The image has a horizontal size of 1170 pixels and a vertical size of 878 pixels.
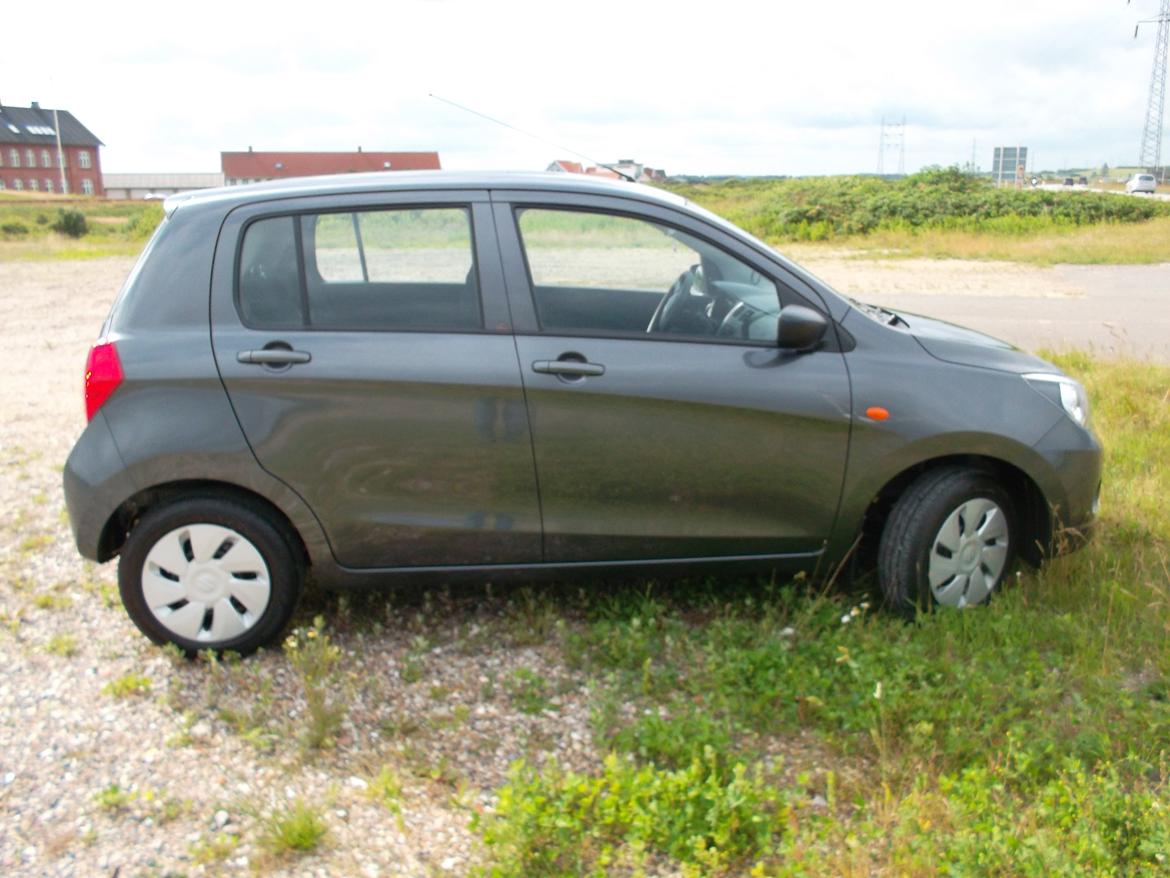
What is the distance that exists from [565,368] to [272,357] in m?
1.10

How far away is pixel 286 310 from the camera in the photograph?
4.35 m

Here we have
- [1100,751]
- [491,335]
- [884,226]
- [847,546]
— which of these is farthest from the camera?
[884,226]

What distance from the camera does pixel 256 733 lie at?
152 inches

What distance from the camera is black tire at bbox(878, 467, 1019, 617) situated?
14.8ft

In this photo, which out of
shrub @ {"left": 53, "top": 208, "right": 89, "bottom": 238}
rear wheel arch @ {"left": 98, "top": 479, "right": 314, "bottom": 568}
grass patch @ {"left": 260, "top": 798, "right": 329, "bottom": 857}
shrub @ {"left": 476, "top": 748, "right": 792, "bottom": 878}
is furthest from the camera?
shrub @ {"left": 53, "top": 208, "right": 89, "bottom": 238}

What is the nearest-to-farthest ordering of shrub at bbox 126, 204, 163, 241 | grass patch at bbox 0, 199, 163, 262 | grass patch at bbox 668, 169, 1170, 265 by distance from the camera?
grass patch at bbox 668, 169, 1170, 265, grass patch at bbox 0, 199, 163, 262, shrub at bbox 126, 204, 163, 241

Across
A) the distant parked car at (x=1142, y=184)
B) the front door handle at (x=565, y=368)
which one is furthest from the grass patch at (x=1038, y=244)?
the distant parked car at (x=1142, y=184)

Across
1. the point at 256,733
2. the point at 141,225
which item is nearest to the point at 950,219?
the point at 141,225

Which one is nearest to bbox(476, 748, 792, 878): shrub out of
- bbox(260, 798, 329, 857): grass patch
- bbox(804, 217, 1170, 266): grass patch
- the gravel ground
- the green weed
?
the gravel ground

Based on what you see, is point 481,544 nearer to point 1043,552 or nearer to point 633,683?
point 633,683

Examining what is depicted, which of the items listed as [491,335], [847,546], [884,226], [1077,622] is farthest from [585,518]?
[884,226]

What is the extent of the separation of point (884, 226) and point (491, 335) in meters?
28.2

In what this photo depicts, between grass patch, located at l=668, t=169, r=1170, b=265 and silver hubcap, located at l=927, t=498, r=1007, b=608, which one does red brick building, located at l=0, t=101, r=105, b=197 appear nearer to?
grass patch, located at l=668, t=169, r=1170, b=265

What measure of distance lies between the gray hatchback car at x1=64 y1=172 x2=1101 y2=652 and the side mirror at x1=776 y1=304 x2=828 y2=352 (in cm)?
1
